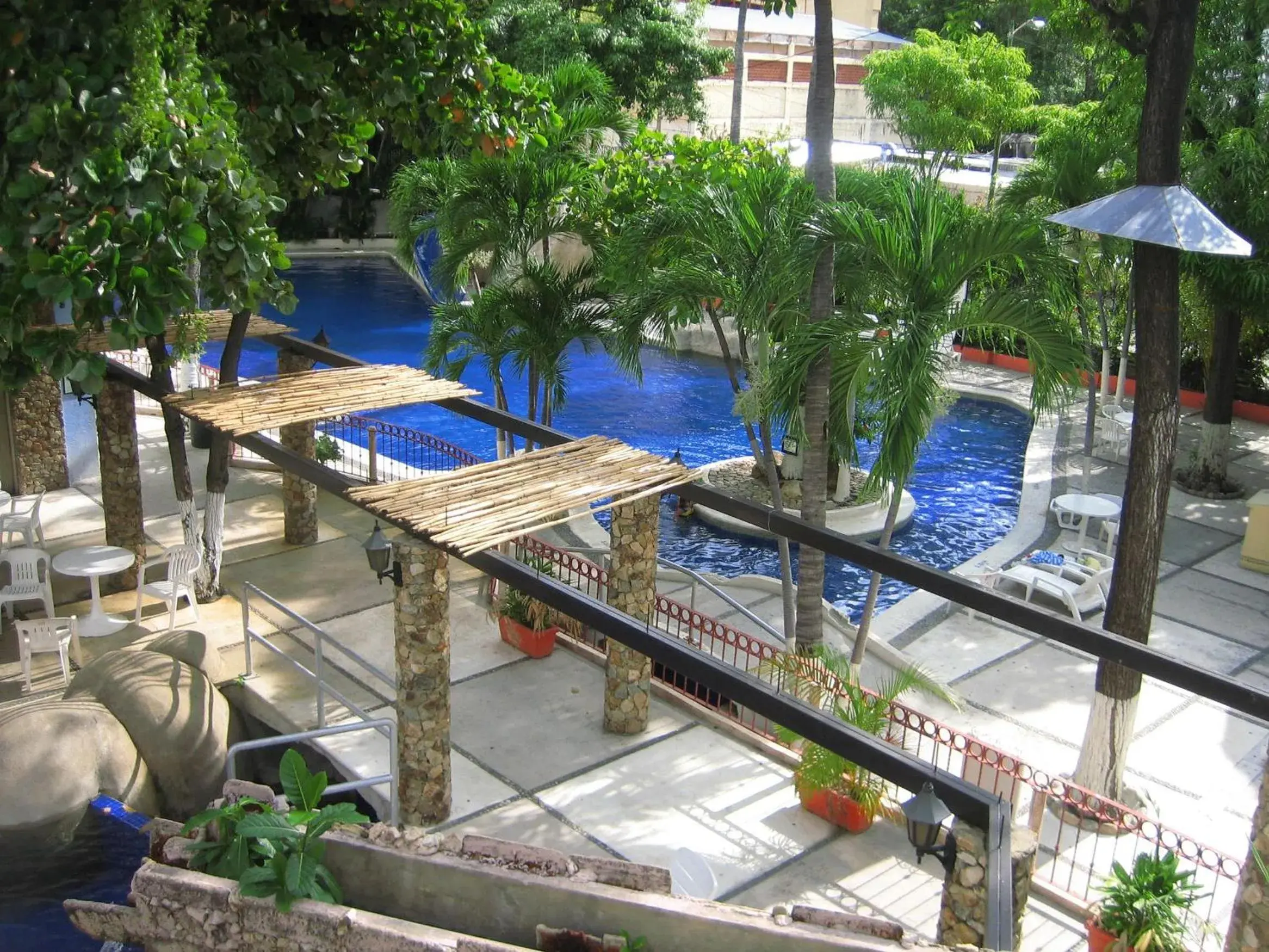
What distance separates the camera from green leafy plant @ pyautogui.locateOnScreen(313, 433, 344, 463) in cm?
1648

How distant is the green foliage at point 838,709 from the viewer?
8.52 meters

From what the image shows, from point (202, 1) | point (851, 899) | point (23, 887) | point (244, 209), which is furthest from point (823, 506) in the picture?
point (23, 887)

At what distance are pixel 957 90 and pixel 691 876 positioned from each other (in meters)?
24.4

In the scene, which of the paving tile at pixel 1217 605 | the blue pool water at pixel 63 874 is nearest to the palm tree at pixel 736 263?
the paving tile at pixel 1217 605

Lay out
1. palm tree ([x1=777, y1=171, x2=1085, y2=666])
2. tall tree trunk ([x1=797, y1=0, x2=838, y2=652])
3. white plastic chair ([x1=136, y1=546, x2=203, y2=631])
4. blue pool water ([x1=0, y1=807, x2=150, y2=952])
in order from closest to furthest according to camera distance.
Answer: blue pool water ([x1=0, y1=807, x2=150, y2=952]) < palm tree ([x1=777, y1=171, x2=1085, y2=666]) < tall tree trunk ([x1=797, y1=0, x2=838, y2=652]) < white plastic chair ([x1=136, y1=546, x2=203, y2=631])

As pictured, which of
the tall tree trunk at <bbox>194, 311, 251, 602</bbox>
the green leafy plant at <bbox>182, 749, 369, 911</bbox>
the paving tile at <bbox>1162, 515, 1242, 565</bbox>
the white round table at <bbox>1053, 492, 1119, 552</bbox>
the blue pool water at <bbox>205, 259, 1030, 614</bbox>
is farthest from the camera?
the blue pool water at <bbox>205, 259, 1030, 614</bbox>

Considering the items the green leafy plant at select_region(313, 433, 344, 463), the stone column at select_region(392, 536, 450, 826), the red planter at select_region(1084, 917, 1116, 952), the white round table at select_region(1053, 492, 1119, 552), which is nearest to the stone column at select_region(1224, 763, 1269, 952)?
the red planter at select_region(1084, 917, 1116, 952)

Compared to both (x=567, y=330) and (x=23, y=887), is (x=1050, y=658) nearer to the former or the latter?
(x=567, y=330)

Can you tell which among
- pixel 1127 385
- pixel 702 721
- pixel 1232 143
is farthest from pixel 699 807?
pixel 1127 385

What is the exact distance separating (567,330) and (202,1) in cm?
537

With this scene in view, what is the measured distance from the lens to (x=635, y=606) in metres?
9.62

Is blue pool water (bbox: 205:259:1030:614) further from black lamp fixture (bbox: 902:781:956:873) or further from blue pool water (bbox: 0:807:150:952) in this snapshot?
black lamp fixture (bbox: 902:781:956:873)

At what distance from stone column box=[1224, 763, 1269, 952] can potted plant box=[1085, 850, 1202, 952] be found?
0.27 m

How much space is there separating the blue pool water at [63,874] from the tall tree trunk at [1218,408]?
14750mm
